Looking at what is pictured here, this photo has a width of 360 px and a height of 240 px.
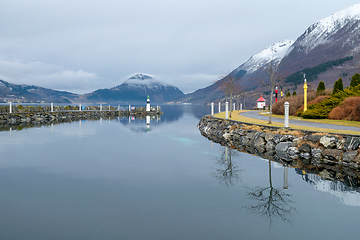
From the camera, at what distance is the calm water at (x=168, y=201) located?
621cm

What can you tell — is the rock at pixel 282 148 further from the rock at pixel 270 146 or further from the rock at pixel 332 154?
the rock at pixel 332 154

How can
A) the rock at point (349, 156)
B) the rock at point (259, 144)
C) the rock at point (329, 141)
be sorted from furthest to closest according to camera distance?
the rock at point (259, 144)
the rock at point (329, 141)
the rock at point (349, 156)

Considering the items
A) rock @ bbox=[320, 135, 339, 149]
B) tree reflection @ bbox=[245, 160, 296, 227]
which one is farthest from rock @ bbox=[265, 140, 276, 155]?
tree reflection @ bbox=[245, 160, 296, 227]

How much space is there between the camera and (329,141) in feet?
46.6

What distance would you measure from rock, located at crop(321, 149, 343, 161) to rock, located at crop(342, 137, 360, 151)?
1.24 feet

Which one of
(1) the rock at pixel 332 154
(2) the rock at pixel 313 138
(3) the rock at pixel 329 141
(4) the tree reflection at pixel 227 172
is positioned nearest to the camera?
(4) the tree reflection at pixel 227 172

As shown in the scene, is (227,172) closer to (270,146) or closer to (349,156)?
(349,156)

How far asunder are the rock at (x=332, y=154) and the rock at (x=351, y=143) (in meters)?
0.38

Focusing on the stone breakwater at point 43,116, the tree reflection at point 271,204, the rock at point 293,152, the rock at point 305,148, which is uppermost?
the stone breakwater at point 43,116

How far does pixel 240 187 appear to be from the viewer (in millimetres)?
9648

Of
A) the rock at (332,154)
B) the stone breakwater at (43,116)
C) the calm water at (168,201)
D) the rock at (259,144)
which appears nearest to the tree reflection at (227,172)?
the calm water at (168,201)

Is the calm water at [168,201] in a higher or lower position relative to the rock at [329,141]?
lower

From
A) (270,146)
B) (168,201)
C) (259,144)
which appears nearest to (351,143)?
(270,146)

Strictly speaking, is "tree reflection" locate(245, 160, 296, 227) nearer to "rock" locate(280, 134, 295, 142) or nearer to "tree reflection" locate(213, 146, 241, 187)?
"tree reflection" locate(213, 146, 241, 187)
